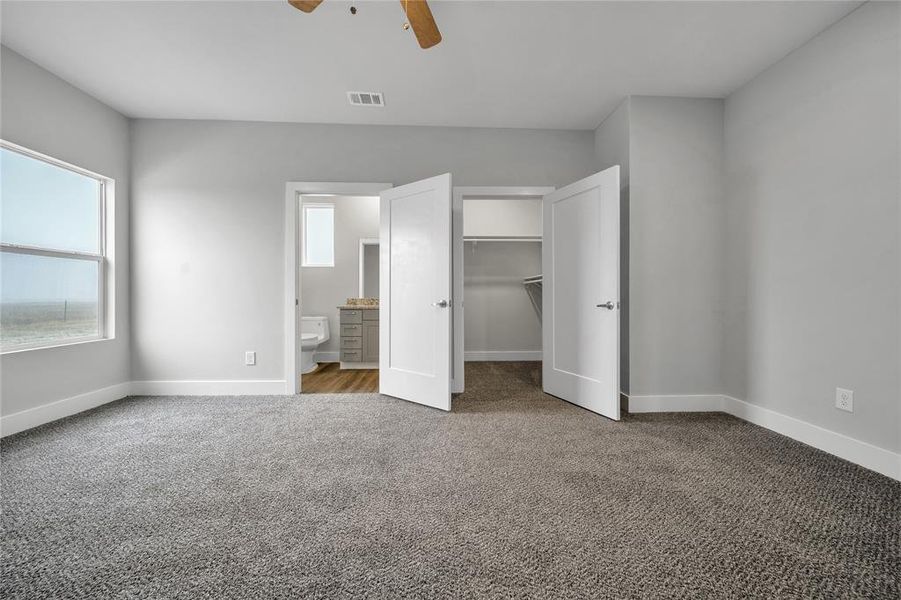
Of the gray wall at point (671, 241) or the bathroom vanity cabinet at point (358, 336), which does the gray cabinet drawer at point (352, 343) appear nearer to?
the bathroom vanity cabinet at point (358, 336)

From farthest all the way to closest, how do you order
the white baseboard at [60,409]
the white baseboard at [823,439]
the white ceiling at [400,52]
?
the white baseboard at [60,409]
the white ceiling at [400,52]
the white baseboard at [823,439]

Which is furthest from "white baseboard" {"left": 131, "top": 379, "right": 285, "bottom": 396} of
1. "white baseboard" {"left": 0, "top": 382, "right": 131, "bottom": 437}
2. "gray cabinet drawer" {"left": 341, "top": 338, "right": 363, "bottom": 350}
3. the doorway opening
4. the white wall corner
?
the doorway opening

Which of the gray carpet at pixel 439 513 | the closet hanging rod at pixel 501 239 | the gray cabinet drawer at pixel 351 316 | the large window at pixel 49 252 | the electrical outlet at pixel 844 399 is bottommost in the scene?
the gray carpet at pixel 439 513

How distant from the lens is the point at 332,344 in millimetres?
5789

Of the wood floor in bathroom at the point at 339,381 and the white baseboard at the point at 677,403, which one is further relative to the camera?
the wood floor in bathroom at the point at 339,381

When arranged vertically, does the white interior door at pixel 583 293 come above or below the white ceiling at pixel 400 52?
below

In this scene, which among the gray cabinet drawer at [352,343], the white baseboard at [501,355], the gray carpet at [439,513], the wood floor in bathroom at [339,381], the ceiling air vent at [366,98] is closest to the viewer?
the gray carpet at [439,513]

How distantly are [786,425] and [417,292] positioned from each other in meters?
2.84

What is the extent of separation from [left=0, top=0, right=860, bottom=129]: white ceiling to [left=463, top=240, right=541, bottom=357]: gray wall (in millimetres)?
2629

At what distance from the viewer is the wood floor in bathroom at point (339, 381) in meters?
3.97

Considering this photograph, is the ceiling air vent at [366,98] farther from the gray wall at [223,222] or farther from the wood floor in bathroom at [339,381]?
the wood floor in bathroom at [339,381]

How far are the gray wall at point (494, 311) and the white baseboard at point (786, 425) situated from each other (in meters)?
2.63

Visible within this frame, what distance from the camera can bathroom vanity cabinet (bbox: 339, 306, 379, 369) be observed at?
206 inches

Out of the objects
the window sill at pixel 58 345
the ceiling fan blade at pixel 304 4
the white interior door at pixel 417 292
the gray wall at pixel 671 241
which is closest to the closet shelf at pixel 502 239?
the white interior door at pixel 417 292
